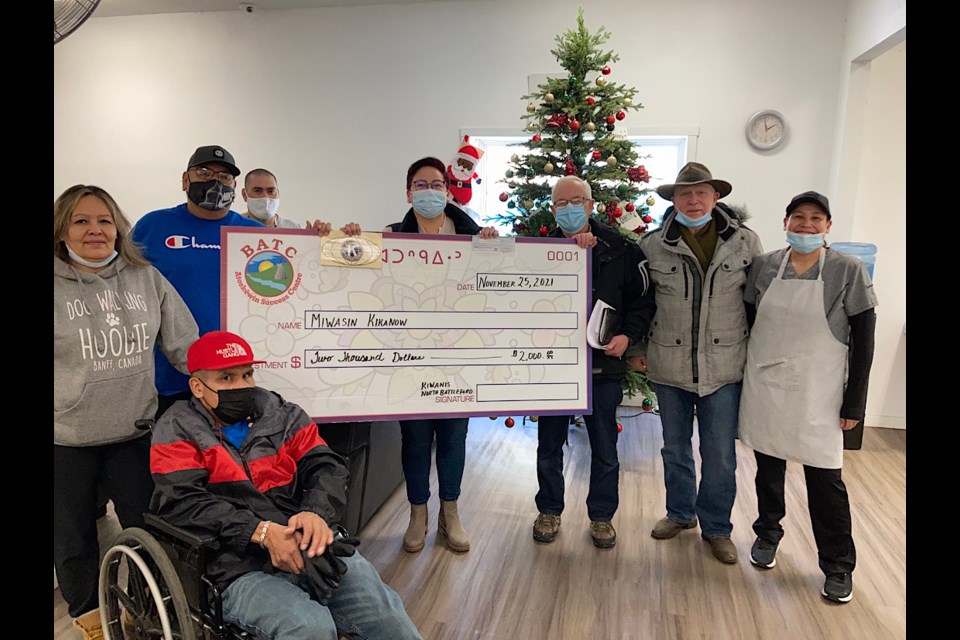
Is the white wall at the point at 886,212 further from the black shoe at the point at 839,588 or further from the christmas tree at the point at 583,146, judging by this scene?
the black shoe at the point at 839,588

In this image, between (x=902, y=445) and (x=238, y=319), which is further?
(x=902, y=445)

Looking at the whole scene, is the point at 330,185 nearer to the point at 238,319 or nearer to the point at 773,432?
the point at 238,319

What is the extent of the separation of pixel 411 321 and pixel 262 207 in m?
1.29

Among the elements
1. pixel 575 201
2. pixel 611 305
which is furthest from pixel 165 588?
pixel 575 201

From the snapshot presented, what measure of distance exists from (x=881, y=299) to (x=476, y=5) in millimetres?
3905

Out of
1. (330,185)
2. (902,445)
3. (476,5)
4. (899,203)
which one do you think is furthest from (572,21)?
(902,445)

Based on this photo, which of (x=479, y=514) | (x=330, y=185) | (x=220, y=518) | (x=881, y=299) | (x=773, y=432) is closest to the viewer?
(x=220, y=518)

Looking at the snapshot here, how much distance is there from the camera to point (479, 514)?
2.85m

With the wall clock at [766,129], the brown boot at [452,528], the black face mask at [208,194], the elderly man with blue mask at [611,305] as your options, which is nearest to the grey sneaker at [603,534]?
the elderly man with blue mask at [611,305]

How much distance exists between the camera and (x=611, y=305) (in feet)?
7.81

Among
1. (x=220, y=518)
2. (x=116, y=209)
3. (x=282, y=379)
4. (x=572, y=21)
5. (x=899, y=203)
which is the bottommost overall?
(x=220, y=518)

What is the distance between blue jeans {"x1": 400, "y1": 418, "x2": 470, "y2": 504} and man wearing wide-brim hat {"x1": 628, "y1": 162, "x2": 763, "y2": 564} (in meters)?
0.89

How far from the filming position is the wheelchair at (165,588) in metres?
1.37

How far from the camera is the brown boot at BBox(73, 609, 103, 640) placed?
1739mm
